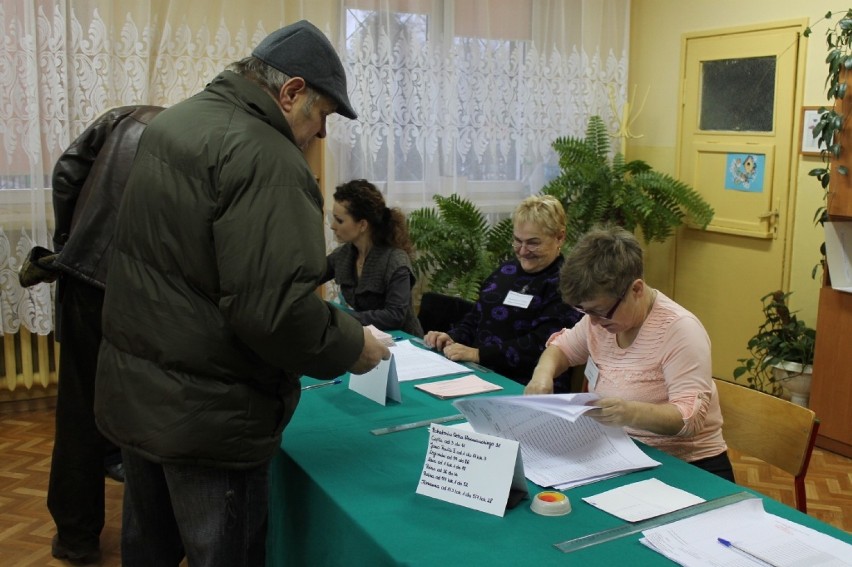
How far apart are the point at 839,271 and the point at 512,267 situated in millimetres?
2068

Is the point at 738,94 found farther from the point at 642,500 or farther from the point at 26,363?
the point at 26,363

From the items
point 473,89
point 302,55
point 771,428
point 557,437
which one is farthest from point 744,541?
point 473,89

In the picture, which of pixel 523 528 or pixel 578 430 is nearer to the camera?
pixel 523 528

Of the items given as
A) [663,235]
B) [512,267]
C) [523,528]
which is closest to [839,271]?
[663,235]

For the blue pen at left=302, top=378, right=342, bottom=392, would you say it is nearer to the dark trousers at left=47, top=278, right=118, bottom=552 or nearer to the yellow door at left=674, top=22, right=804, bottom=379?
the dark trousers at left=47, top=278, right=118, bottom=552

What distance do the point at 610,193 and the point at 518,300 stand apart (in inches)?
98.9

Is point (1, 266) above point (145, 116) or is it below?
below

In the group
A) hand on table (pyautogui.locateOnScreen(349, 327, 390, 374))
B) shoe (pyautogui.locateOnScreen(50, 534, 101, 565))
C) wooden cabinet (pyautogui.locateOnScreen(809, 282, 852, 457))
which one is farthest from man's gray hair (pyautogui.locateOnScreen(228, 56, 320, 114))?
wooden cabinet (pyautogui.locateOnScreen(809, 282, 852, 457))

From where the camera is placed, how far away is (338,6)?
4.94m

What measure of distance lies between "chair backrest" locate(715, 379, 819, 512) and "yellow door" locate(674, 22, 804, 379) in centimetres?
299

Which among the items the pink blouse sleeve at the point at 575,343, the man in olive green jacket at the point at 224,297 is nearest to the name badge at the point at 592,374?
the pink blouse sleeve at the point at 575,343

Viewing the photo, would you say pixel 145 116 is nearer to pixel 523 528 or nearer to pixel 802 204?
pixel 523 528

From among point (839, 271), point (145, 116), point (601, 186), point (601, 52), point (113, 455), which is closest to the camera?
point (145, 116)

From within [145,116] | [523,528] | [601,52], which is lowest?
[523,528]
